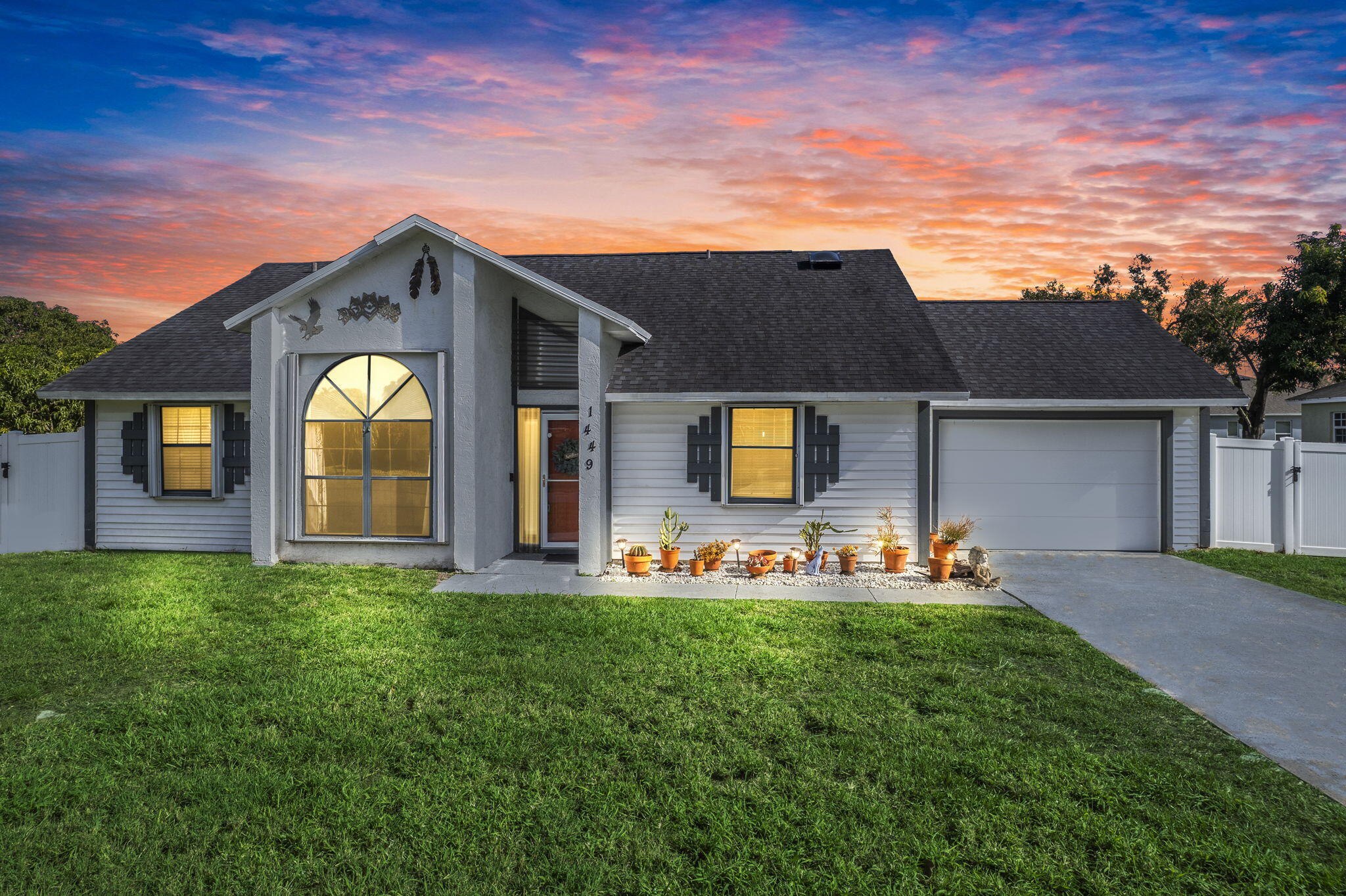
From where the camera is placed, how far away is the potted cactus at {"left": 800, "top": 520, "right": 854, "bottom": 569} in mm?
10516

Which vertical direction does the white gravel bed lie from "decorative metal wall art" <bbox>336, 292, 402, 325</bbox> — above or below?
below

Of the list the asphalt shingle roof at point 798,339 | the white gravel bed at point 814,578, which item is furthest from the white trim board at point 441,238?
the white gravel bed at point 814,578

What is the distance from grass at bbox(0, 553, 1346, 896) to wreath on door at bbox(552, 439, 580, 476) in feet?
14.0

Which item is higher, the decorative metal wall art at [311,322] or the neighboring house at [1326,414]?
the decorative metal wall art at [311,322]

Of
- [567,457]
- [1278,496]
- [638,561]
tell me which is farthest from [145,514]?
[1278,496]

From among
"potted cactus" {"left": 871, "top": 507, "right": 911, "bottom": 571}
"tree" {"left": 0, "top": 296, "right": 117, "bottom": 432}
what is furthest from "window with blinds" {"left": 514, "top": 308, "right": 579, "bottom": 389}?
"tree" {"left": 0, "top": 296, "right": 117, "bottom": 432}

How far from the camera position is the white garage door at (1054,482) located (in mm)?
12430

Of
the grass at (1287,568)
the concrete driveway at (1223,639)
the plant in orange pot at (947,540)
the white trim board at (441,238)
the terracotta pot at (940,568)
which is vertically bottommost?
the concrete driveway at (1223,639)

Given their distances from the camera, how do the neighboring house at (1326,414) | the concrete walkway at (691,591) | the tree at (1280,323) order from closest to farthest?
the concrete walkway at (691,591)
the neighboring house at (1326,414)
the tree at (1280,323)

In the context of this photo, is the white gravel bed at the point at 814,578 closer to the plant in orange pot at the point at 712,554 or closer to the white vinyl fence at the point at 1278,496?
the plant in orange pot at the point at 712,554

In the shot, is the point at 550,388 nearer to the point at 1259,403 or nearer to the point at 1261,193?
the point at 1261,193

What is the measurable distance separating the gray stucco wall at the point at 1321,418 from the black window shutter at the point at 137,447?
3124cm

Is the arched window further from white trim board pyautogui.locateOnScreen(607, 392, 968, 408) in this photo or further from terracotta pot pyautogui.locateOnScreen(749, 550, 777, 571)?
terracotta pot pyautogui.locateOnScreen(749, 550, 777, 571)

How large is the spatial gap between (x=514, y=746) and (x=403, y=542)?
6588 millimetres
